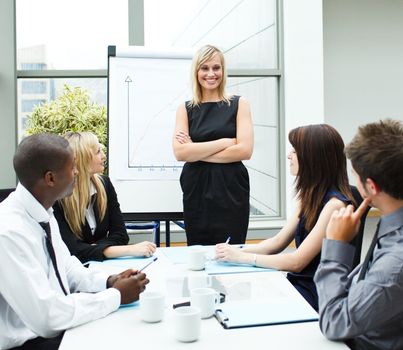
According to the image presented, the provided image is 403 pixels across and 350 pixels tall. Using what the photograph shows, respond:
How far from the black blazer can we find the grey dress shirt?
1.11 m

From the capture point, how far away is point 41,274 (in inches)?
54.0

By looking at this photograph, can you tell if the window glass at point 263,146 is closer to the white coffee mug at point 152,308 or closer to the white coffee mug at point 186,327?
the white coffee mug at point 152,308

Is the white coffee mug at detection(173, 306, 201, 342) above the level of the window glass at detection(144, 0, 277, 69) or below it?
below

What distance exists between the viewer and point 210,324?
4.38 feet

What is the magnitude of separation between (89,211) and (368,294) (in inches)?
59.7

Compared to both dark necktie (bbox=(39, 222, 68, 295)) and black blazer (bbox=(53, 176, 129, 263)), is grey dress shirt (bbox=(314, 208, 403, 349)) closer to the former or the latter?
dark necktie (bbox=(39, 222, 68, 295))

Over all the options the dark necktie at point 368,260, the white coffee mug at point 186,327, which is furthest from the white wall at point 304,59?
the white coffee mug at point 186,327

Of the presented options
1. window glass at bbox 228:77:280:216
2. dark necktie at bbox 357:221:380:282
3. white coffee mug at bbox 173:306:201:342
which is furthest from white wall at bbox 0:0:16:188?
dark necktie at bbox 357:221:380:282

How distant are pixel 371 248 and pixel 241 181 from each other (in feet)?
4.96

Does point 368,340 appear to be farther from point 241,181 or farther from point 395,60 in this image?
point 395,60

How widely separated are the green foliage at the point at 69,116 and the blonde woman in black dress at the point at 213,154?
138 centimetres

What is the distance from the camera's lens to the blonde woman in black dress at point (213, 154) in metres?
2.76

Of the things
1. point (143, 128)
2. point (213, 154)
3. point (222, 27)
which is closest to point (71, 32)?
point (222, 27)

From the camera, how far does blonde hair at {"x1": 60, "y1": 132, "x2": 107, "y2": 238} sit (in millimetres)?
2289
